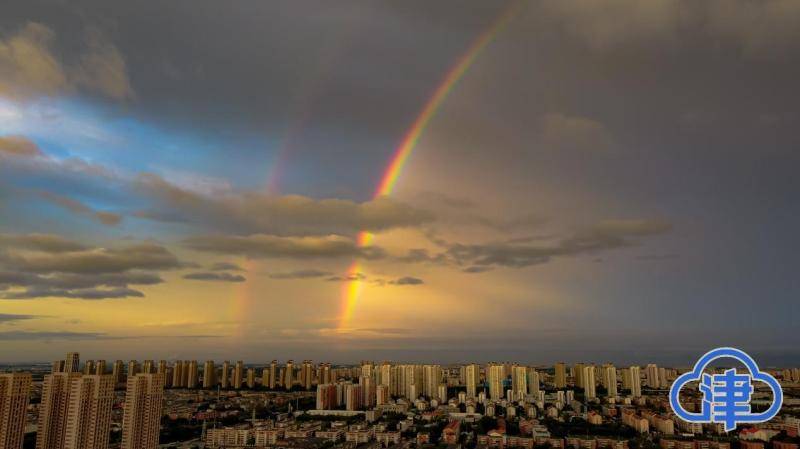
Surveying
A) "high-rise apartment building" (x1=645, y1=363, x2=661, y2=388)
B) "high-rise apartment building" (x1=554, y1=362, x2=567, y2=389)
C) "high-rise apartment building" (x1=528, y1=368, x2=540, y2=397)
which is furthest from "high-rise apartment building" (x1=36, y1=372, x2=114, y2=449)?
"high-rise apartment building" (x1=645, y1=363, x2=661, y2=388)

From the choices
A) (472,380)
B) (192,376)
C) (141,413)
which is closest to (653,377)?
(472,380)

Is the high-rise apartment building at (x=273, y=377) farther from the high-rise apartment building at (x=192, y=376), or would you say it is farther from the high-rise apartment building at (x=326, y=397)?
the high-rise apartment building at (x=326, y=397)

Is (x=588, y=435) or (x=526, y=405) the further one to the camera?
(x=526, y=405)

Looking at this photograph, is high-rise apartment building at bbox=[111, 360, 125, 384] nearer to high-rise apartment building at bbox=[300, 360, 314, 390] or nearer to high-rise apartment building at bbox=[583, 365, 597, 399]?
high-rise apartment building at bbox=[300, 360, 314, 390]

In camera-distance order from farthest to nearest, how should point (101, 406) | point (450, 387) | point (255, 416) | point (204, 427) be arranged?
point (450, 387) < point (255, 416) < point (204, 427) < point (101, 406)

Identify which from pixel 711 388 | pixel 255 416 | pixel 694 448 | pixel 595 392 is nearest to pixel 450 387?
pixel 595 392

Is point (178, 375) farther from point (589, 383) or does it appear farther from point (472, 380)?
point (589, 383)

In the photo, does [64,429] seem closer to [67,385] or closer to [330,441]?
[67,385]

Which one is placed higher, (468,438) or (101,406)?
(101,406)
